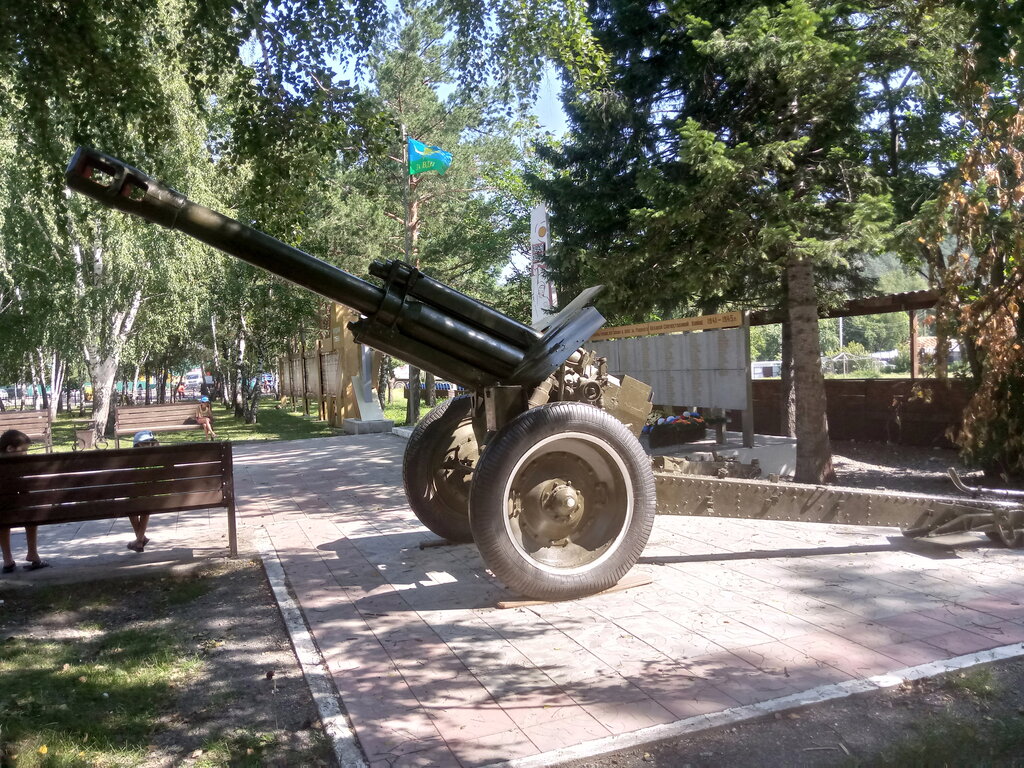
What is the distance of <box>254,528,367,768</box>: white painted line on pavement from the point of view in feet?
10.6

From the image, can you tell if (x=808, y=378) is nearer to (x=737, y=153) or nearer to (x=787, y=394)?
(x=737, y=153)

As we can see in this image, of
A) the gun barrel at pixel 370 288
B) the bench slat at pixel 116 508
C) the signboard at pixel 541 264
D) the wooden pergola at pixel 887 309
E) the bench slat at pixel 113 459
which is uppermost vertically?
the signboard at pixel 541 264

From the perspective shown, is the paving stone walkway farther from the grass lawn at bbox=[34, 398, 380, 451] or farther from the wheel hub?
the grass lawn at bbox=[34, 398, 380, 451]

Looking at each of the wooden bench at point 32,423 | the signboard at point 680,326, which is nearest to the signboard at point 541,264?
the signboard at point 680,326

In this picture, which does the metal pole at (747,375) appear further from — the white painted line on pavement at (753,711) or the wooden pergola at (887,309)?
the white painted line on pavement at (753,711)

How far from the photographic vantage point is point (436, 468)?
600cm

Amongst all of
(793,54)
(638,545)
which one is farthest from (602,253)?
(638,545)

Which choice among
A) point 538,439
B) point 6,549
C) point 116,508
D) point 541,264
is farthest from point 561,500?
point 541,264

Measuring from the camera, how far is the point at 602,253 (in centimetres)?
1062

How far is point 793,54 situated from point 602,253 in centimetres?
340

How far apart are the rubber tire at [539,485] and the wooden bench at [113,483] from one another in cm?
250

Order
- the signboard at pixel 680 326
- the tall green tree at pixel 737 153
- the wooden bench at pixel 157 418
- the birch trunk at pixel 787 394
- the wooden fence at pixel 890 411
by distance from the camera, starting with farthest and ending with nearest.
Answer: the wooden bench at pixel 157 418, the birch trunk at pixel 787 394, the wooden fence at pixel 890 411, the signboard at pixel 680 326, the tall green tree at pixel 737 153

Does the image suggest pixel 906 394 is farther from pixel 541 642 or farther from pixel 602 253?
pixel 541 642

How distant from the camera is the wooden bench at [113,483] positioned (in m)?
5.55
